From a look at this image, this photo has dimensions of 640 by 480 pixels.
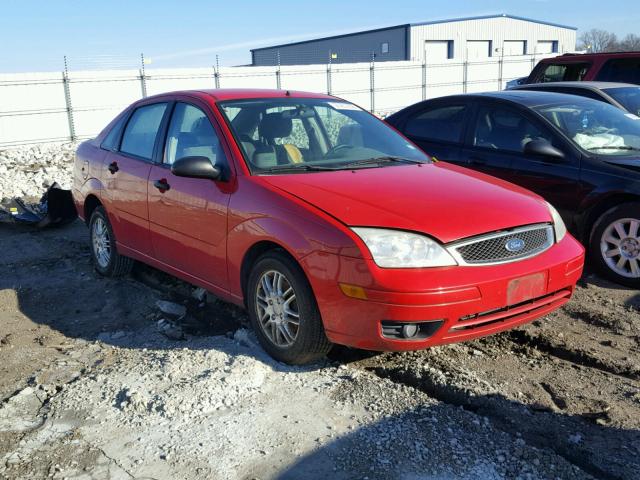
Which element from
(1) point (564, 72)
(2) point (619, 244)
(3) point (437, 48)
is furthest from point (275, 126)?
(3) point (437, 48)

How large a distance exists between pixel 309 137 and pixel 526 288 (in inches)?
77.8

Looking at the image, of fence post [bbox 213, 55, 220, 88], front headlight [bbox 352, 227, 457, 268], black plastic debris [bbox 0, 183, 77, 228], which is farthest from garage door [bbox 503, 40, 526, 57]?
front headlight [bbox 352, 227, 457, 268]

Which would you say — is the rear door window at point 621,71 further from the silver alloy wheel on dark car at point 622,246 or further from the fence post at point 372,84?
the fence post at point 372,84

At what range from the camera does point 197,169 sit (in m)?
4.23

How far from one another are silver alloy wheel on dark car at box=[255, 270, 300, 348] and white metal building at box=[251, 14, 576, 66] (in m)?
44.2

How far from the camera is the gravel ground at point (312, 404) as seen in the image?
9.84 feet

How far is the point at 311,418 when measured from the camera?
3.38m

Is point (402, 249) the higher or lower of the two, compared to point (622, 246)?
higher

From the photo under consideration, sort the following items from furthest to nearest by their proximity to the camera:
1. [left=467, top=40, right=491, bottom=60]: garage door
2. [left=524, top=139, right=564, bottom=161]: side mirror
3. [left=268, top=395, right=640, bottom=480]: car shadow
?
Result: [left=467, top=40, right=491, bottom=60]: garage door < [left=524, top=139, right=564, bottom=161]: side mirror < [left=268, top=395, right=640, bottom=480]: car shadow

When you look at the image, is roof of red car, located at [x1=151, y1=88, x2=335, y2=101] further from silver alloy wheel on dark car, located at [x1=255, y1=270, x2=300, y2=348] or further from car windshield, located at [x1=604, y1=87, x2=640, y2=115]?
car windshield, located at [x1=604, y1=87, x2=640, y2=115]

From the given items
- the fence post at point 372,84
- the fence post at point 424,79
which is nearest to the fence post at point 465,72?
the fence post at point 424,79

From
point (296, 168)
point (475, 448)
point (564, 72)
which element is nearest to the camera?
point (475, 448)

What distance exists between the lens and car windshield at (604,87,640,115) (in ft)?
27.1

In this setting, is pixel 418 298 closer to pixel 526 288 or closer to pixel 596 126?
pixel 526 288
